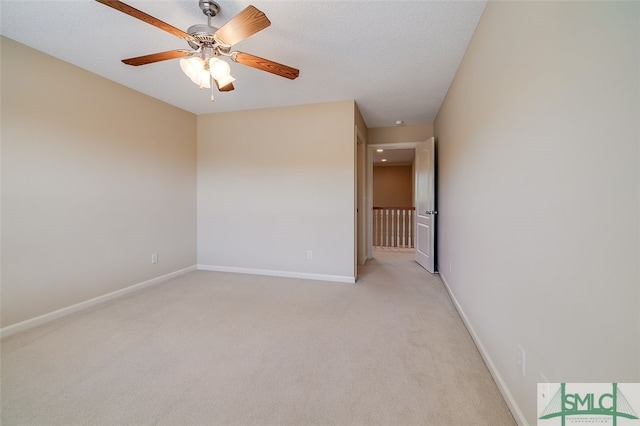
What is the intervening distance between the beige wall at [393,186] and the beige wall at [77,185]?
7.00 m

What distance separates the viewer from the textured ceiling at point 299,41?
172 cm

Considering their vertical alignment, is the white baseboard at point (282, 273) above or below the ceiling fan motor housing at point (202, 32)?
below

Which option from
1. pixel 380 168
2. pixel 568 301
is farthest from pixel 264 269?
pixel 380 168

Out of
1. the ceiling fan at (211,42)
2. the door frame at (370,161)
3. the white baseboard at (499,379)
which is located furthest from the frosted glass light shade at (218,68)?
the door frame at (370,161)

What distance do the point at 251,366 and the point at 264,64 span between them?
2.14m

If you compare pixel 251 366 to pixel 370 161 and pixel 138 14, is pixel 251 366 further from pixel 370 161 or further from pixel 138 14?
pixel 370 161

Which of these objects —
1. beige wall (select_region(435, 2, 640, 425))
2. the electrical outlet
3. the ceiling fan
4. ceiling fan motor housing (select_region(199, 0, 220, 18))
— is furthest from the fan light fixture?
the electrical outlet

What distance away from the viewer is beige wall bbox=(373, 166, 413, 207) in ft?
29.3

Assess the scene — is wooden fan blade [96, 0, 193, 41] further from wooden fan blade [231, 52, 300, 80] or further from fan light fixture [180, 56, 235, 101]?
wooden fan blade [231, 52, 300, 80]

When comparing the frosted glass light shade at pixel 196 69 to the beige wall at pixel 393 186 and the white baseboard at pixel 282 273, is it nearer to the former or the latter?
the white baseboard at pixel 282 273

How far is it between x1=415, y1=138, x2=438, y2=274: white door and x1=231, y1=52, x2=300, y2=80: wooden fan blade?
2.61 m

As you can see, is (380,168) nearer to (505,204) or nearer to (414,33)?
(414,33)

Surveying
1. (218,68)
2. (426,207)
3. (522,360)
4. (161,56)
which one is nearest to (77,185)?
(161,56)

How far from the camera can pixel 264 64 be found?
1.86m
